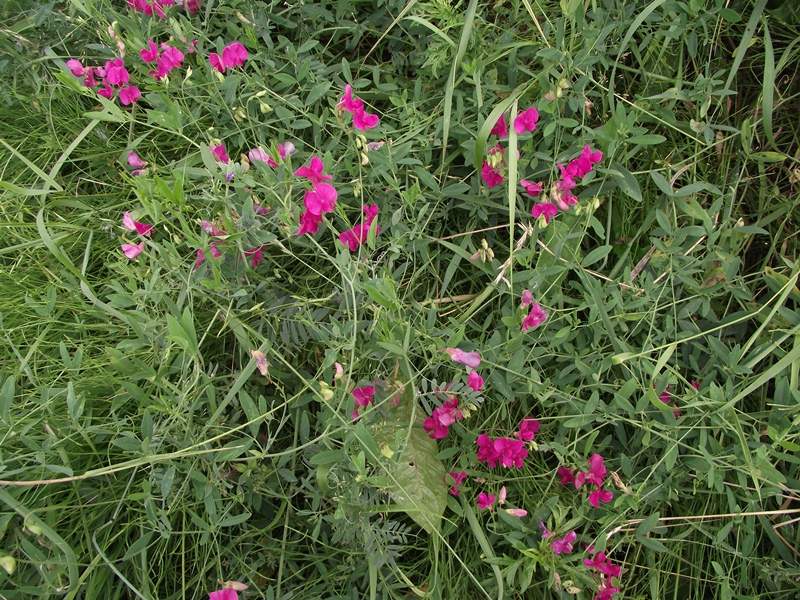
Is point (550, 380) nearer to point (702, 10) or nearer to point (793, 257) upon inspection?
point (793, 257)

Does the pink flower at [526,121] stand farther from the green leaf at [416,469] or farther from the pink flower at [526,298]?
the green leaf at [416,469]

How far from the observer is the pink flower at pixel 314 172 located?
56.1 inches

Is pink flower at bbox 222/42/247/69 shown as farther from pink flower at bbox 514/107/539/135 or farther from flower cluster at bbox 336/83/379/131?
pink flower at bbox 514/107/539/135

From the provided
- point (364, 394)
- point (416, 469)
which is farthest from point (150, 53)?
point (416, 469)

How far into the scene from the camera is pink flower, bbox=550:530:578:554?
1.46 m

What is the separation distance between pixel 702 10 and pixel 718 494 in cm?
131

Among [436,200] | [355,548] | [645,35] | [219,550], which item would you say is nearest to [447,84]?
[436,200]

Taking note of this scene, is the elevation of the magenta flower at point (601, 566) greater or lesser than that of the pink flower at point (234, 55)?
lesser

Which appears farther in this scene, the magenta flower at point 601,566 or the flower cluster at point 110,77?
the flower cluster at point 110,77

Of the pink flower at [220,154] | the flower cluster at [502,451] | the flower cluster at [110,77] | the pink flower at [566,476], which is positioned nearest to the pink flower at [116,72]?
the flower cluster at [110,77]

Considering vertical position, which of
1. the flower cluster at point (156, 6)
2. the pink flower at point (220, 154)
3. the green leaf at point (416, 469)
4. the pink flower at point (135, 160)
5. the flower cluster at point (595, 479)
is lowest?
the green leaf at point (416, 469)

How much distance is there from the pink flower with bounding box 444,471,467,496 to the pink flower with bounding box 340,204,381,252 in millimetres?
624

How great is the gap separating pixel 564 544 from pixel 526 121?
1.06 metres

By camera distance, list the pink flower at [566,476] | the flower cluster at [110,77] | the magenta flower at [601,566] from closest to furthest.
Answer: the magenta flower at [601,566]
the pink flower at [566,476]
the flower cluster at [110,77]
